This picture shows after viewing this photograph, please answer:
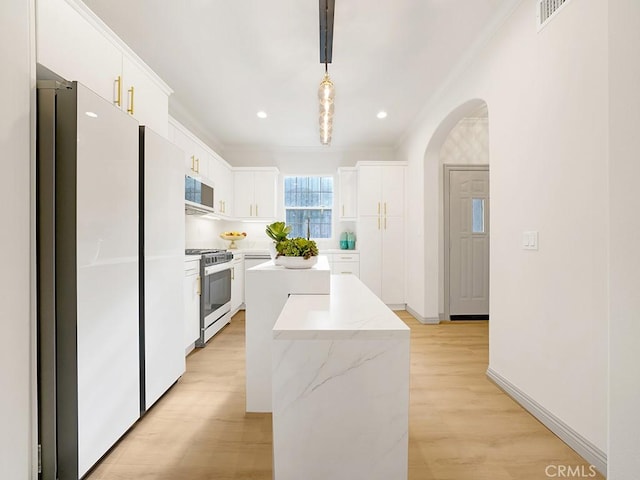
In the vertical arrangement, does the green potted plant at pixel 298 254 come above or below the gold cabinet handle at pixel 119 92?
below

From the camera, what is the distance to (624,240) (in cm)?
100

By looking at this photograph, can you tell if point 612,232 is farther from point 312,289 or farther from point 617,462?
point 312,289

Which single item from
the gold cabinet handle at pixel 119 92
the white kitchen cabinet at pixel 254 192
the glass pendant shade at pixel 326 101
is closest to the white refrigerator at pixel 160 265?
the gold cabinet handle at pixel 119 92

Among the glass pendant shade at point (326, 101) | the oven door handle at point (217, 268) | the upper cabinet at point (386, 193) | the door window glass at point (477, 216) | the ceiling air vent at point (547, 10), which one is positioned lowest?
the oven door handle at point (217, 268)

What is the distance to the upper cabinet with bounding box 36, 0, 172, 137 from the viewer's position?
139 cm

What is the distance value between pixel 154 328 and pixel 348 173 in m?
4.11

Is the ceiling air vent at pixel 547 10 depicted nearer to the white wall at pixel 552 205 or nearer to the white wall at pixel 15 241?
the white wall at pixel 552 205

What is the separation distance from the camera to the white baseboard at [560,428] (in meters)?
1.50

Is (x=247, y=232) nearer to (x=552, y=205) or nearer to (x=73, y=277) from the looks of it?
(x=73, y=277)

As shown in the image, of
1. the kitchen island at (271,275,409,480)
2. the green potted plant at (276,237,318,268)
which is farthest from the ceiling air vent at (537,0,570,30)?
the kitchen island at (271,275,409,480)

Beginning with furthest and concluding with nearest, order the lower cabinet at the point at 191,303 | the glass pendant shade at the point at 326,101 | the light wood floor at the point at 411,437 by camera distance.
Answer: the lower cabinet at the point at 191,303 → the glass pendant shade at the point at 326,101 → the light wood floor at the point at 411,437

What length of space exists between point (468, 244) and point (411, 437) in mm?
3222

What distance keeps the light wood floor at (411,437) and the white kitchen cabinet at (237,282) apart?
175cm

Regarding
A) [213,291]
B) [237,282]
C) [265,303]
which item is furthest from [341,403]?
[237,282]
